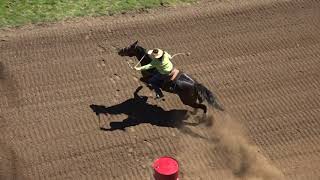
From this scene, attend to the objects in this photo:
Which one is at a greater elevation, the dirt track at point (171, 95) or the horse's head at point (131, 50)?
the horse's head at point (131, 50)

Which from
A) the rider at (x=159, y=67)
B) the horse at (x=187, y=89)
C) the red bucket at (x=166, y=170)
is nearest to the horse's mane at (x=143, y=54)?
the horse at (x=187, y=89)

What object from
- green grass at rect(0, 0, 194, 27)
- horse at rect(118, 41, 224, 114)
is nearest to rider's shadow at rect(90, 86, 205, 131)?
horse at rect(118, 41, 224, 114)

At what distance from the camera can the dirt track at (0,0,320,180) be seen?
11.8 meters

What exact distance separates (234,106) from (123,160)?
142 inches

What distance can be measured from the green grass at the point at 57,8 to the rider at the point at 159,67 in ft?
15.3

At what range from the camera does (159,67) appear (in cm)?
1265

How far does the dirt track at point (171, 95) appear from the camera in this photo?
11.8 metres

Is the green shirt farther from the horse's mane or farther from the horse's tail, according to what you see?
the horse's tail

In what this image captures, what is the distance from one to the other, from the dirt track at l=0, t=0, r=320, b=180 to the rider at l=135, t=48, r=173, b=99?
730mm

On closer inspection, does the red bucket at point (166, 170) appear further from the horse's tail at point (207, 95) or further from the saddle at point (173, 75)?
the saddle at point (173, 75)

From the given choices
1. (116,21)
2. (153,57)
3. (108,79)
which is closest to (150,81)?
(153,57)

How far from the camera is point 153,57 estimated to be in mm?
12555

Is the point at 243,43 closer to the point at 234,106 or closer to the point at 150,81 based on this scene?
the point at 234,106

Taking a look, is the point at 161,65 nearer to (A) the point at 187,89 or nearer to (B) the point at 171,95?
(A) the point at 187,89
